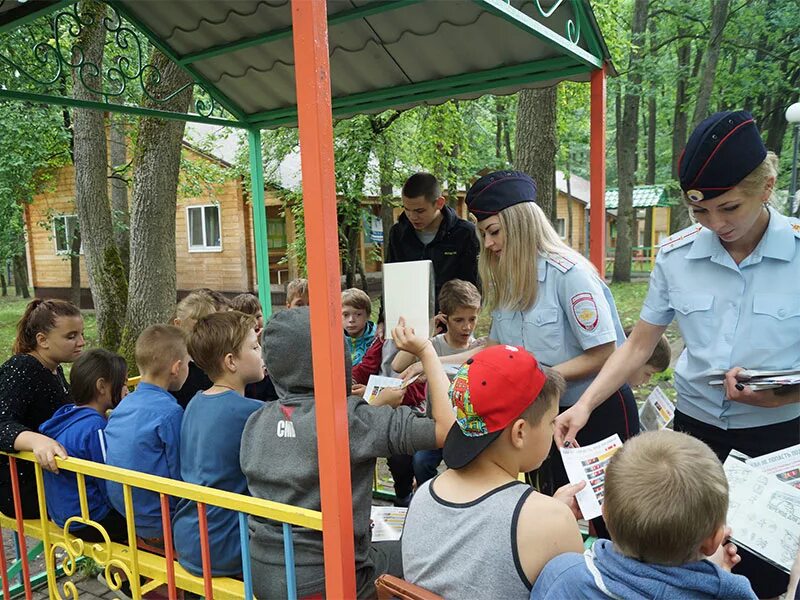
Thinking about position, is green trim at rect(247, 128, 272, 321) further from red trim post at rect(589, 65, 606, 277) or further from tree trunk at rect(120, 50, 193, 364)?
red trim post at rect(589, 65, 606, 277)

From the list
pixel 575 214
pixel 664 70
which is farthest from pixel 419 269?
pixel 575 214

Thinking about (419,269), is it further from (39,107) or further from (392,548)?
(39,107)

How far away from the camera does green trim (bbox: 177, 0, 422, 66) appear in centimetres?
321

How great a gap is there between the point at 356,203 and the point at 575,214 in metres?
32.9

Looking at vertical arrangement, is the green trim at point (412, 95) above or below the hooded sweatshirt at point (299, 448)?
above

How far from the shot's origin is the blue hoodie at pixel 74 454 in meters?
2.68

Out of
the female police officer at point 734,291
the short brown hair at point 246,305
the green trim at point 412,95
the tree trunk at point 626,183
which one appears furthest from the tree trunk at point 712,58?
the female police officer at point 734,291

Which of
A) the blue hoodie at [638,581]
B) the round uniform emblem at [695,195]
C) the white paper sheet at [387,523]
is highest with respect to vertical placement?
the round uniform emblem at [695,195]

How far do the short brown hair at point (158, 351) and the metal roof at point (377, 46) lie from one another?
5.42ft

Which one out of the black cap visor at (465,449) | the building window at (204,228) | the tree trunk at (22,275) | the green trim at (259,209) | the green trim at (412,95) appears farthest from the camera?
the tree trunk at (22,275)

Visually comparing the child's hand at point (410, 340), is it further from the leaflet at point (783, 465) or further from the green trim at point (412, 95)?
the green trim at point (412, 95)

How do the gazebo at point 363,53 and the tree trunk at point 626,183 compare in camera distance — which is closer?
the gazebo at point 363,53

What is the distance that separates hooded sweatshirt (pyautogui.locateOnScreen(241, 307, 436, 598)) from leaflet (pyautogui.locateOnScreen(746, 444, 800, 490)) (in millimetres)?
974

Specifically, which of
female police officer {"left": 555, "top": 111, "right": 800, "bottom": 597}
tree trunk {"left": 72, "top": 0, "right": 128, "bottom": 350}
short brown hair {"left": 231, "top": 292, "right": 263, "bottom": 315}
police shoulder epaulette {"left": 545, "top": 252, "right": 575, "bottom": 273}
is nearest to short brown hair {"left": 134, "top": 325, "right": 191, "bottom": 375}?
short brown hair {"left": 231, "top": 292, "right": 263, "bottom": 315}
